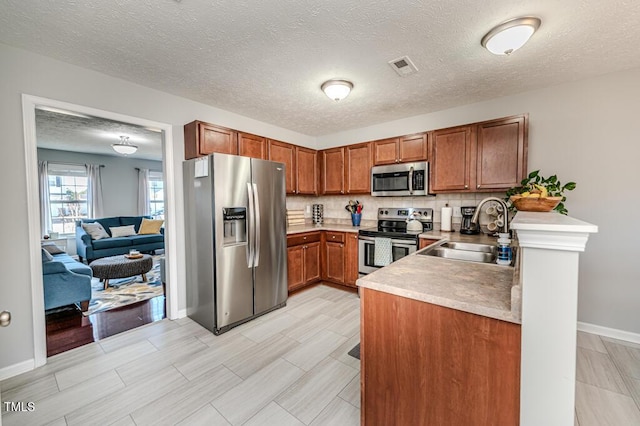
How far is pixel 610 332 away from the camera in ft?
8.22

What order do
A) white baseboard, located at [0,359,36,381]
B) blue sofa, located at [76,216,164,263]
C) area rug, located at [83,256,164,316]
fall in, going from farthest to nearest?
blue sofa, located at [76,216,164,263], area rug, located at [83,256,164,316], white baseboard, located at [0,359,36,381]

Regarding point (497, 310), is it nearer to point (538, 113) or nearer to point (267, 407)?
point (267, 407)

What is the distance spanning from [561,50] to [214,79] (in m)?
3.02

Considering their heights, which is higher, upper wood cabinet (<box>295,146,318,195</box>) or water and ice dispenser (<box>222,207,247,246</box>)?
upper wood cabinet (<box>295,146,318,195</box>)

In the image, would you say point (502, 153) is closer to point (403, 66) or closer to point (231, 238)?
point (403, 66)

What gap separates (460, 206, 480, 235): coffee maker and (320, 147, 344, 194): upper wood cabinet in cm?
178

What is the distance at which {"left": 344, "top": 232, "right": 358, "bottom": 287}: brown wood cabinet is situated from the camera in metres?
3.64

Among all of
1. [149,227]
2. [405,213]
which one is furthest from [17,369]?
[149,227]

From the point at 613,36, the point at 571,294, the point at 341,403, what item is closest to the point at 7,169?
the point at 341,403

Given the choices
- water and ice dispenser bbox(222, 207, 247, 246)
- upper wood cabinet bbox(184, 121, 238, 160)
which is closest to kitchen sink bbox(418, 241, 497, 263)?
A: water and ice dispenser bbox(222, 207, 247, 246)

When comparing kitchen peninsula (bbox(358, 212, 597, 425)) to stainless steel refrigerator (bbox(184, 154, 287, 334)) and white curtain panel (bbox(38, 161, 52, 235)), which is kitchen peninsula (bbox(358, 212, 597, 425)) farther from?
white curtain panel (bbox(38, 161, 52, 235))

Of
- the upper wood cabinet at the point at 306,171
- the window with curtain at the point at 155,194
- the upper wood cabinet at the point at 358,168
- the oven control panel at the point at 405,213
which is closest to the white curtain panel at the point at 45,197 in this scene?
the window with curtain at the point at 155,194

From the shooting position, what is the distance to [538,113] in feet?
9.21

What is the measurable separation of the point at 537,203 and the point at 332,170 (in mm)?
3103
